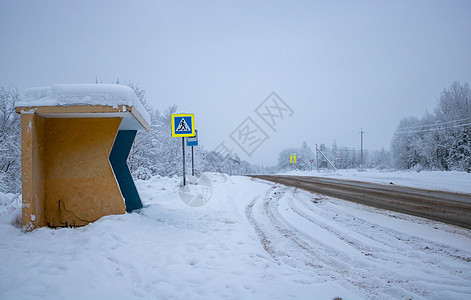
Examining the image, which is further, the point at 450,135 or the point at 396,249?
the point at 450,135

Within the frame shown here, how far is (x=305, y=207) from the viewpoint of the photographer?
7.27 meters

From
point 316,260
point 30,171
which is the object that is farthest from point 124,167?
point 316,260

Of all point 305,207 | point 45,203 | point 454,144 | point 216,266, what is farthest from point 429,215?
point 454,144

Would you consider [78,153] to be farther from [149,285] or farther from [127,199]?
[149,285]

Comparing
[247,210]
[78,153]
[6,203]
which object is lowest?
[247,210]

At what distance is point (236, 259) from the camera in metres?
3.51

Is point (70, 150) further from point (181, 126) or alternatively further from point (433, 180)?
point (433, 180)

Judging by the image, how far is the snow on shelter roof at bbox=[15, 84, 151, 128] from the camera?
4340 millimetres

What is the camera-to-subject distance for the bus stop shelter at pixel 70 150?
4.32 meters

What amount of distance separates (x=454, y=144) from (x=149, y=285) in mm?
43132

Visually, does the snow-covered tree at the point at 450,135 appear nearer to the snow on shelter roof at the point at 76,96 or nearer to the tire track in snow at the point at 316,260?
the tire track in snow at the point at 316,260

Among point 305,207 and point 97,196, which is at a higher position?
point 97,196

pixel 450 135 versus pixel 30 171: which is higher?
pixel 450 135

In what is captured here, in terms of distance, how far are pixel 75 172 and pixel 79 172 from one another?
7 cm
